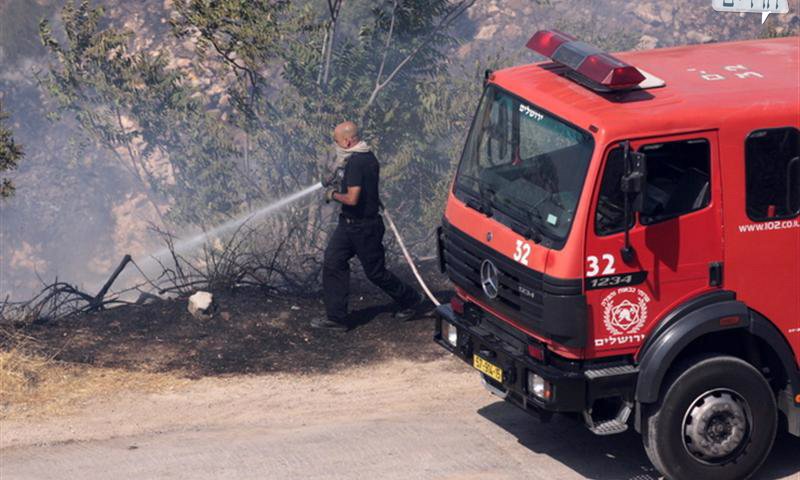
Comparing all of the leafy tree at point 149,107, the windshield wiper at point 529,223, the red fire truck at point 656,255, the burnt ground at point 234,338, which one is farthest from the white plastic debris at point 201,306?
the leafy tree at point 149,107

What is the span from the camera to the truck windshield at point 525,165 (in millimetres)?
6688

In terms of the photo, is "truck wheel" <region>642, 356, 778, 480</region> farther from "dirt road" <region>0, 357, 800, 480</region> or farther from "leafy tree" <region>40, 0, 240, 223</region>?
"leafy tree" <region>40, 0, 240, 223</region>

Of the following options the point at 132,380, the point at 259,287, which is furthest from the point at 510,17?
the point at 132,380

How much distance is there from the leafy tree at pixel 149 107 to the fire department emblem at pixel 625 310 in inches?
417

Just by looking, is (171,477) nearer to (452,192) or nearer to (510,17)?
(452,192)

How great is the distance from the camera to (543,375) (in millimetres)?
6863

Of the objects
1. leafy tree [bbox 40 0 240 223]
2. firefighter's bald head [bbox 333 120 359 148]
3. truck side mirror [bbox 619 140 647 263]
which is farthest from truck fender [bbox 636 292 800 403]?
leafy tree [bbox 40 0 240 223]

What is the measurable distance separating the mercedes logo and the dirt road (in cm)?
122

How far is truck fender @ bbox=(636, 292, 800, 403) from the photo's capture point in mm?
6707

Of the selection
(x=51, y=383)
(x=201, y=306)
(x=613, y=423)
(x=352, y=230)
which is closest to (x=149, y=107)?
(x=201, y=306)

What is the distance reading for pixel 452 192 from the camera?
7809 millimetres

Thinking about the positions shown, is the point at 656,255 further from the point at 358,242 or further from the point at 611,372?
the point at 358,242

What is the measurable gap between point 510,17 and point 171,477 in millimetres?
20663

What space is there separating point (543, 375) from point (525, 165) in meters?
1.37
